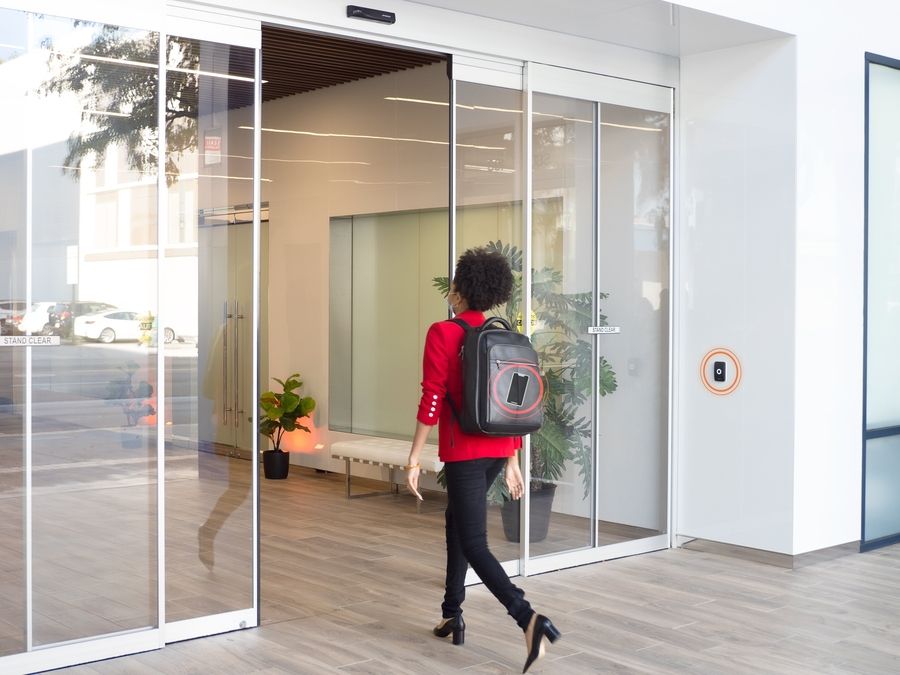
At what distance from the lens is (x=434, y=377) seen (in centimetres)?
471

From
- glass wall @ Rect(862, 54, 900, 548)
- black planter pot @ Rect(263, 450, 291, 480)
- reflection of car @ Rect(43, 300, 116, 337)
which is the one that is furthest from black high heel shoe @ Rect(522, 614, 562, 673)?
black planter pot @ Rect(263, 450, 291, 480)

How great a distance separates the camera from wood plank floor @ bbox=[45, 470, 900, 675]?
15.7ft

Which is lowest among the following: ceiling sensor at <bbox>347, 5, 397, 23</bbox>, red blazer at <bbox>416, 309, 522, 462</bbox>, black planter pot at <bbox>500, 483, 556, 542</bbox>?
black planter pot at <bbox>500, 483, 556, 542</bbox>

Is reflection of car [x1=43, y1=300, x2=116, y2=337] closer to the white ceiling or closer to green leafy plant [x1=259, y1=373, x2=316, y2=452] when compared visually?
the white ceiling

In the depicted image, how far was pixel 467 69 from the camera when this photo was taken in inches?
243

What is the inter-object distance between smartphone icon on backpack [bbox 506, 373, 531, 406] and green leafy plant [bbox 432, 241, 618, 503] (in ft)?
5.52

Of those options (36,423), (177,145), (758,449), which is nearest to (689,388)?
(758,449)

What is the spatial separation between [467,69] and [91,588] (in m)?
3.42

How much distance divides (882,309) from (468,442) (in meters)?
3.95

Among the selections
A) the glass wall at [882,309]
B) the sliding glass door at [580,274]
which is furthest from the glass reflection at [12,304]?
the glass wall at [882,309]

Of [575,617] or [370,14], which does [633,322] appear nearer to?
[575,617]

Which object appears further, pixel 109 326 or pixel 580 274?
pixel 580 274

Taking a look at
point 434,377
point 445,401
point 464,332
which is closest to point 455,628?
point 445,401

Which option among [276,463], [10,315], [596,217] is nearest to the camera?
[10,315]
